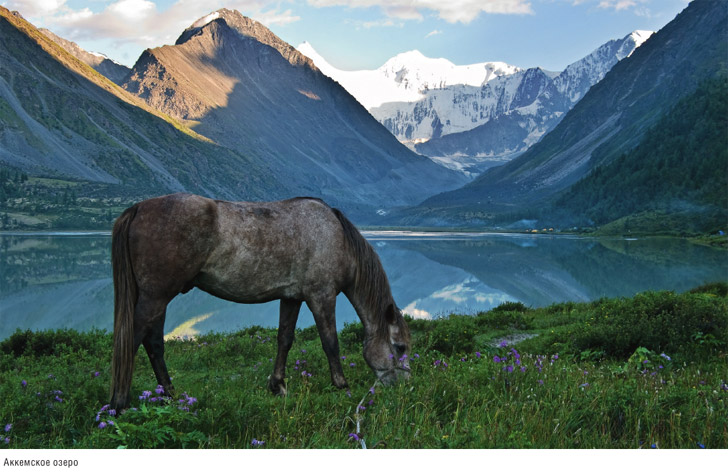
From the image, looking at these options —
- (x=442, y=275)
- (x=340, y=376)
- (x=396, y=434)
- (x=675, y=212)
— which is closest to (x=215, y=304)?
(x=442, y=275)

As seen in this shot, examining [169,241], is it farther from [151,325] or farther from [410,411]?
[410,411]

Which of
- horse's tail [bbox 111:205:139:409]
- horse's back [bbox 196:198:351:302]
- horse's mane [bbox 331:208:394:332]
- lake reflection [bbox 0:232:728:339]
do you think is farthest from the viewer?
lake reflection [bbox 0:232:728:339]

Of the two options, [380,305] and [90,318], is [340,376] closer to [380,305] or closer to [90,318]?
[380,305]

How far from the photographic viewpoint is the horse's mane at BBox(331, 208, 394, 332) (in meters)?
7.95

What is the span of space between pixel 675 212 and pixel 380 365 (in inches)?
5072

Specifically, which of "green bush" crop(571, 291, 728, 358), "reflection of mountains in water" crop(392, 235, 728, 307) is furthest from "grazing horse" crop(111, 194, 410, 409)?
"reflection of mountains in water" crop(392, 235, 728, 307)

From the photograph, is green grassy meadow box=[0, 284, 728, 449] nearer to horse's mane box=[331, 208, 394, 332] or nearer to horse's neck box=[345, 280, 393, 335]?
horse's neck box=[345, 280, 393, 335]

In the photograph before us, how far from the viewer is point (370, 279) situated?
26.3 ft

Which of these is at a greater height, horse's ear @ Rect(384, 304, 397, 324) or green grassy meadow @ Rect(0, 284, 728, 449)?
horse's ear @ Rect(384, 304, 397, 324)

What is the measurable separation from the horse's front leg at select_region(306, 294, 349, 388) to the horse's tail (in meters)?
2.42

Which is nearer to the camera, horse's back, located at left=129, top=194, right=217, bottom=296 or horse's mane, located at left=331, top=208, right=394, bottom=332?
horse's back, located at left=129, top=194, right=217, bottom=296

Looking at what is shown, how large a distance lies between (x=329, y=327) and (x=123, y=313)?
9.34 feet

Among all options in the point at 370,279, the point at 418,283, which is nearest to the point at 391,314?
the point at 370,279

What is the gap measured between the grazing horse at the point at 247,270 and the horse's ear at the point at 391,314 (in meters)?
0.02
